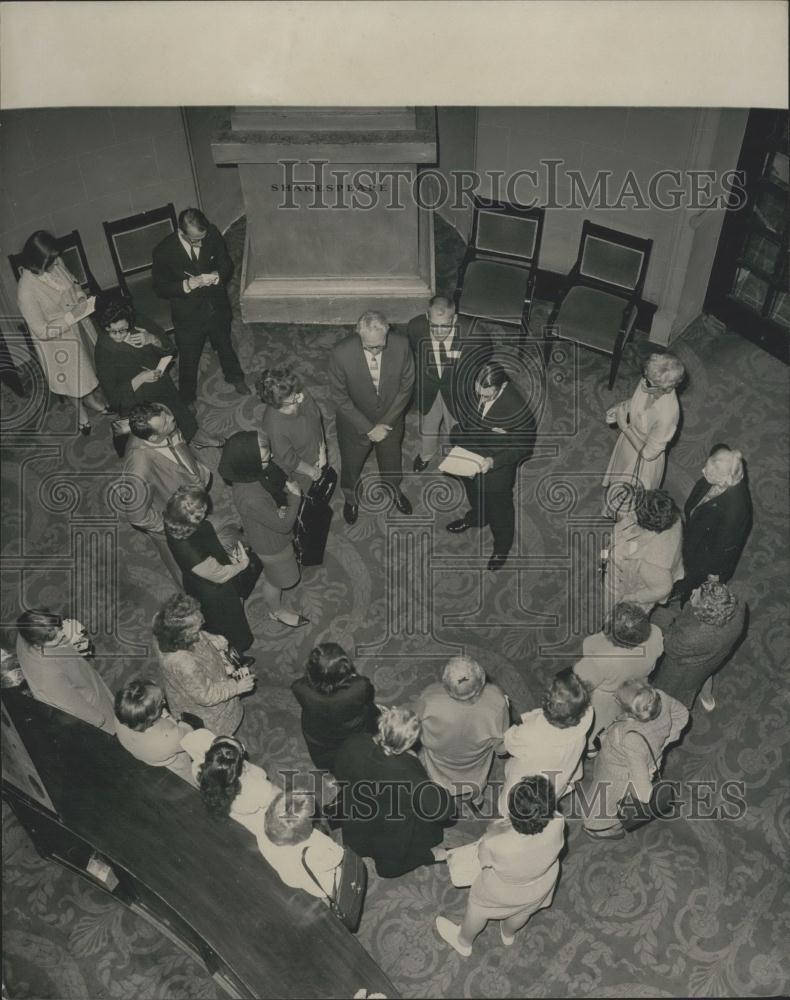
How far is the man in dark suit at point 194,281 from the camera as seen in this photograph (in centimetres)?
572

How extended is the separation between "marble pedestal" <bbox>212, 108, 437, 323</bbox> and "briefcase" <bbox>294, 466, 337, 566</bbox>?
6.33ft

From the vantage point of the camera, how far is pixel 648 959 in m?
4.36

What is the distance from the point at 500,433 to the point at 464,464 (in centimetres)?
29

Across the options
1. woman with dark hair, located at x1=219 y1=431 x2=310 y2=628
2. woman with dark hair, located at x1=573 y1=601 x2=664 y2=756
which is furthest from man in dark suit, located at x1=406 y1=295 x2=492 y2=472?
woman with dark hair, located at x1=573 y1=601 x2=664 y2=756

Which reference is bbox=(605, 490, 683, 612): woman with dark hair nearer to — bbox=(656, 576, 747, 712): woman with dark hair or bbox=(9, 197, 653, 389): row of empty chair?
bbox=(656, 576, 747, 712): woman with dark hair

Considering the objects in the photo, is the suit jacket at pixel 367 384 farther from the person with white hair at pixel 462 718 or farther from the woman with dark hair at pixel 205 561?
the person with white hair at pixel 462 718

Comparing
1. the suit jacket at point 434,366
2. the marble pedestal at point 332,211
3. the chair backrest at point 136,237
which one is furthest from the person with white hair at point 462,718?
the chair backrest at point 136,237

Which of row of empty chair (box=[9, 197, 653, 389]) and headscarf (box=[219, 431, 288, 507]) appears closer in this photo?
headscarf (box=[219, 431, 288, 507])

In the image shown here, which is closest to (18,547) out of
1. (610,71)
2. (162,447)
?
(162,447)

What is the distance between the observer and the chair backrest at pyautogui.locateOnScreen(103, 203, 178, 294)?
6.55 m

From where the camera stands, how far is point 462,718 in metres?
3.96

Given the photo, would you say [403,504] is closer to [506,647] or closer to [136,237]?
[506,647]

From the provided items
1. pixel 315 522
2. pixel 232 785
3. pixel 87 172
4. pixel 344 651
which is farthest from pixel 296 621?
pixel 87 172

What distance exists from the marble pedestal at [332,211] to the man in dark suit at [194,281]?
1.96ft
